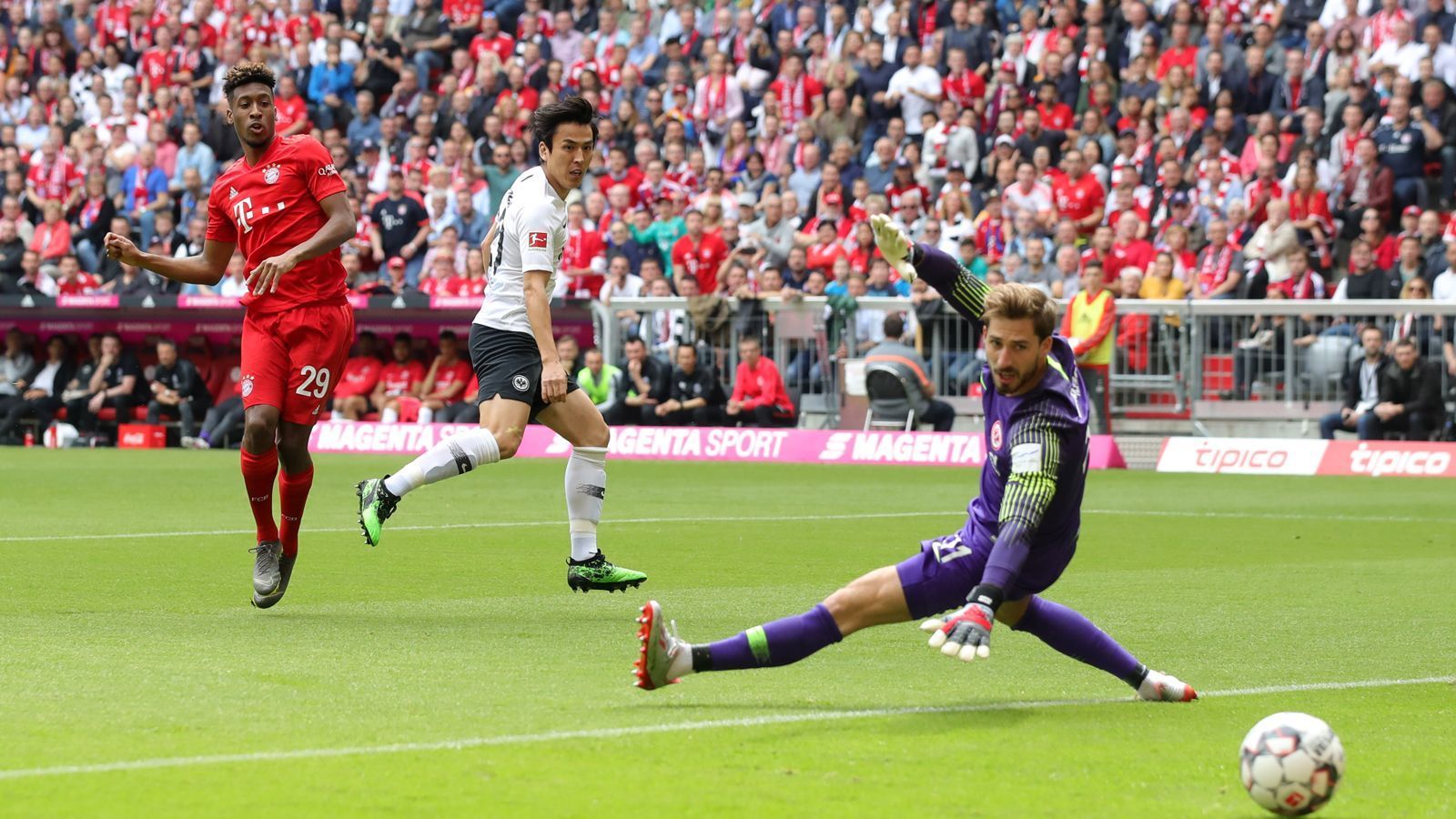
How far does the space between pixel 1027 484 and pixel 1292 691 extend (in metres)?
1.58

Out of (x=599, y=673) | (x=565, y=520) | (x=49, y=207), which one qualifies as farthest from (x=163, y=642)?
(x=49, y=207)

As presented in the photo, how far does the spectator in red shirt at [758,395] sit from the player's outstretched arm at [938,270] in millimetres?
16386

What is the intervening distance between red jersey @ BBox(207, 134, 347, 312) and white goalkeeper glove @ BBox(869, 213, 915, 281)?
3.53 meters

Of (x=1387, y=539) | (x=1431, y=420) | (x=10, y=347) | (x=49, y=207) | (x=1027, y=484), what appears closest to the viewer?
(x=1027, y=484)

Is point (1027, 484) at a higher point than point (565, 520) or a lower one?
higher

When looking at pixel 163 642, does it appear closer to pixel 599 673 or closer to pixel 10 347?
pixel 599 673

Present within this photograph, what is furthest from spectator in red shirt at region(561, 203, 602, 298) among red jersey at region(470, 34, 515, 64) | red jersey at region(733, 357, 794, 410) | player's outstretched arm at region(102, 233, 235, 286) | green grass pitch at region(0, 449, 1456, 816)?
player's outstretched arm at region(102, 233, 235, 286)

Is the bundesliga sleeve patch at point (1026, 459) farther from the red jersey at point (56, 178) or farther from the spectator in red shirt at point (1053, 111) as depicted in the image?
the red jersey at point (56, 178)

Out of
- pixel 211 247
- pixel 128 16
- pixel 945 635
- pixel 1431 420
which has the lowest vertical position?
pixel 1431 420

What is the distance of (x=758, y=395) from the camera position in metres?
23.6

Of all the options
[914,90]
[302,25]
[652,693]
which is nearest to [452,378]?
[914,90]

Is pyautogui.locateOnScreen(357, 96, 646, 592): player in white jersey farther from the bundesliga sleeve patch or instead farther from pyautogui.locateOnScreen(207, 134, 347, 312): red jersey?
the bundesliga sleeve patch

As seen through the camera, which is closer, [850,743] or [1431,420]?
[850,743]

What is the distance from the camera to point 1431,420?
2053cm
